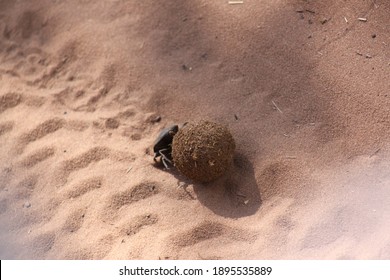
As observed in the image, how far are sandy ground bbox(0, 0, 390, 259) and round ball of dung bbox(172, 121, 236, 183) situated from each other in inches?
6.5

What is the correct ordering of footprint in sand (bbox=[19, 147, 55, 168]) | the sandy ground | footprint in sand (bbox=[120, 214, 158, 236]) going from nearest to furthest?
the sandy ground
footprint in sand (bbox=[120, 214, 158, 236])
footprint in sand (bbox=[19, 147, 55, 168])

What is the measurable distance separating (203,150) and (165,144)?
0.47m

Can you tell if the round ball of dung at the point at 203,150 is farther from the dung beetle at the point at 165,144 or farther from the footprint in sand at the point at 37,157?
the footprint in sand at the point at 37,157

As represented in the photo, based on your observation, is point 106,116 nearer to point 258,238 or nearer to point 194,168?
point 194,168

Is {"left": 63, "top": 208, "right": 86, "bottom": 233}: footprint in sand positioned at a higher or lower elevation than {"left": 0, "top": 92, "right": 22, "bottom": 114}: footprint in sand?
lower

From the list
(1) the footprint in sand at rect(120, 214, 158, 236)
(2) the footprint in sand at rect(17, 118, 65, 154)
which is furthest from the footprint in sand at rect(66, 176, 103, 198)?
(2) the footprint in sand at rect(17, 118, 65, 154)

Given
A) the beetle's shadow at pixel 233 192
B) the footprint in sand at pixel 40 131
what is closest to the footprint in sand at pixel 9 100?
the footprint in sand at pixel 40 131

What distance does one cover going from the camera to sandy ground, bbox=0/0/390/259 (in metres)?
3.28

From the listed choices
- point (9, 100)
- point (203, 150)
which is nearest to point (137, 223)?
point (203, 150)

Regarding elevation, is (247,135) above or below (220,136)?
below

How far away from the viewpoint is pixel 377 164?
3.42 m

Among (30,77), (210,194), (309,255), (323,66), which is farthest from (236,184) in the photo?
(30,77)

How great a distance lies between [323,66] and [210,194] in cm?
124

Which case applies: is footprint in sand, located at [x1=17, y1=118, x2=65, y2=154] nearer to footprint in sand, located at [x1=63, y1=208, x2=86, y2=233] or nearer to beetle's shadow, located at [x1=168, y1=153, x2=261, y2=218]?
footprint in sand, located at [x1=63, y1=208, x2=86, y2=233]
